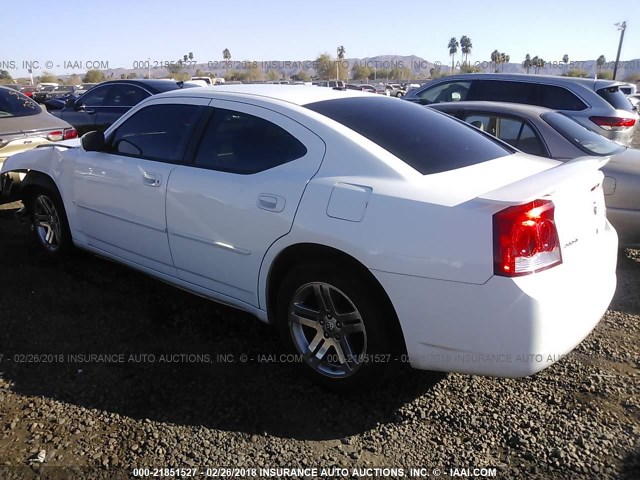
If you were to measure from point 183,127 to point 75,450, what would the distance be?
2.08m

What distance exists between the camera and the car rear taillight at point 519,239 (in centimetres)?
225

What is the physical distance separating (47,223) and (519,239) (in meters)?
4.24

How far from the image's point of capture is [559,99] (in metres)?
7.88

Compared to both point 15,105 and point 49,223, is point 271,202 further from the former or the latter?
point 15,105

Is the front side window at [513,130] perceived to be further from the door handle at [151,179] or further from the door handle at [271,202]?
the door handle at [151,179]

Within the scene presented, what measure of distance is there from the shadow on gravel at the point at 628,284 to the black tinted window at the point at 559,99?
3.43 meters

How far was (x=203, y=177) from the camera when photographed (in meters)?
3.28

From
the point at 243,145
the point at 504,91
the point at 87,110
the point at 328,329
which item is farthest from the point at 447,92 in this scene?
the point at 328,329

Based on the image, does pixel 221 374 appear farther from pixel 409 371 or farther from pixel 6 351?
pixel 6 351

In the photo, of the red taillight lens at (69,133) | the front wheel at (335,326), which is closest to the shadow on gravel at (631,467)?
the front wheel at (335,326)

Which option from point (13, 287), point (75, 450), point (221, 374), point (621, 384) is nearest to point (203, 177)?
point (221, 374)

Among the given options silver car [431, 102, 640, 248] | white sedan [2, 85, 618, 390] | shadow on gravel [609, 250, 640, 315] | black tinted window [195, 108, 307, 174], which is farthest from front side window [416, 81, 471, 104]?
black tinted window [195, 108, 307, 174]

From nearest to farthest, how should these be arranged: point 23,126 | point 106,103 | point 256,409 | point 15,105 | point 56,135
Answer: point 256,409
point 23,126
point 56,135
point 15,105
point 106,103

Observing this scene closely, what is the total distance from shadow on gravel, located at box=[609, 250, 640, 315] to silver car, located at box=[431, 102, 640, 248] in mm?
317
